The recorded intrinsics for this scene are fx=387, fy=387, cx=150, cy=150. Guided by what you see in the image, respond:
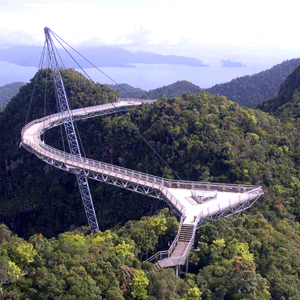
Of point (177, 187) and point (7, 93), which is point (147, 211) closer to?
point (177, 187)

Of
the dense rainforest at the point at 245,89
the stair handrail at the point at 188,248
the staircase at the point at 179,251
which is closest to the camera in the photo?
the staircase at the point at 179,251

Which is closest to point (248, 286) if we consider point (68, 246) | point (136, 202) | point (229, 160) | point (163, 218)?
point (163, 218)

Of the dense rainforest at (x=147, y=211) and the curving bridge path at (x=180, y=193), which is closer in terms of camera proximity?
the dense rainforest at (x=147, y=211)

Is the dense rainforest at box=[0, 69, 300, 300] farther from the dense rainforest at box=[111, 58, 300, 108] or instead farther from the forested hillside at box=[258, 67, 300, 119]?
the dense rainforest at box=[111, 58, 300, 108]

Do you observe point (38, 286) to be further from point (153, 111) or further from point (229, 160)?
point (153, 111)

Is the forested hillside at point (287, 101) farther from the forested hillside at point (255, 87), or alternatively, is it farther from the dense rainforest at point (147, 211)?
the forested hillside at point (255, 87)

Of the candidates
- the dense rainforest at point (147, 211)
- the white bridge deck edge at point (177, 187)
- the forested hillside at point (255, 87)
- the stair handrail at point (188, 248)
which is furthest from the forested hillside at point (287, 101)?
the forested hillside at point (255, 87)

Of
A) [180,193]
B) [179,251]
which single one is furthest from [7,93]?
[179,251]
